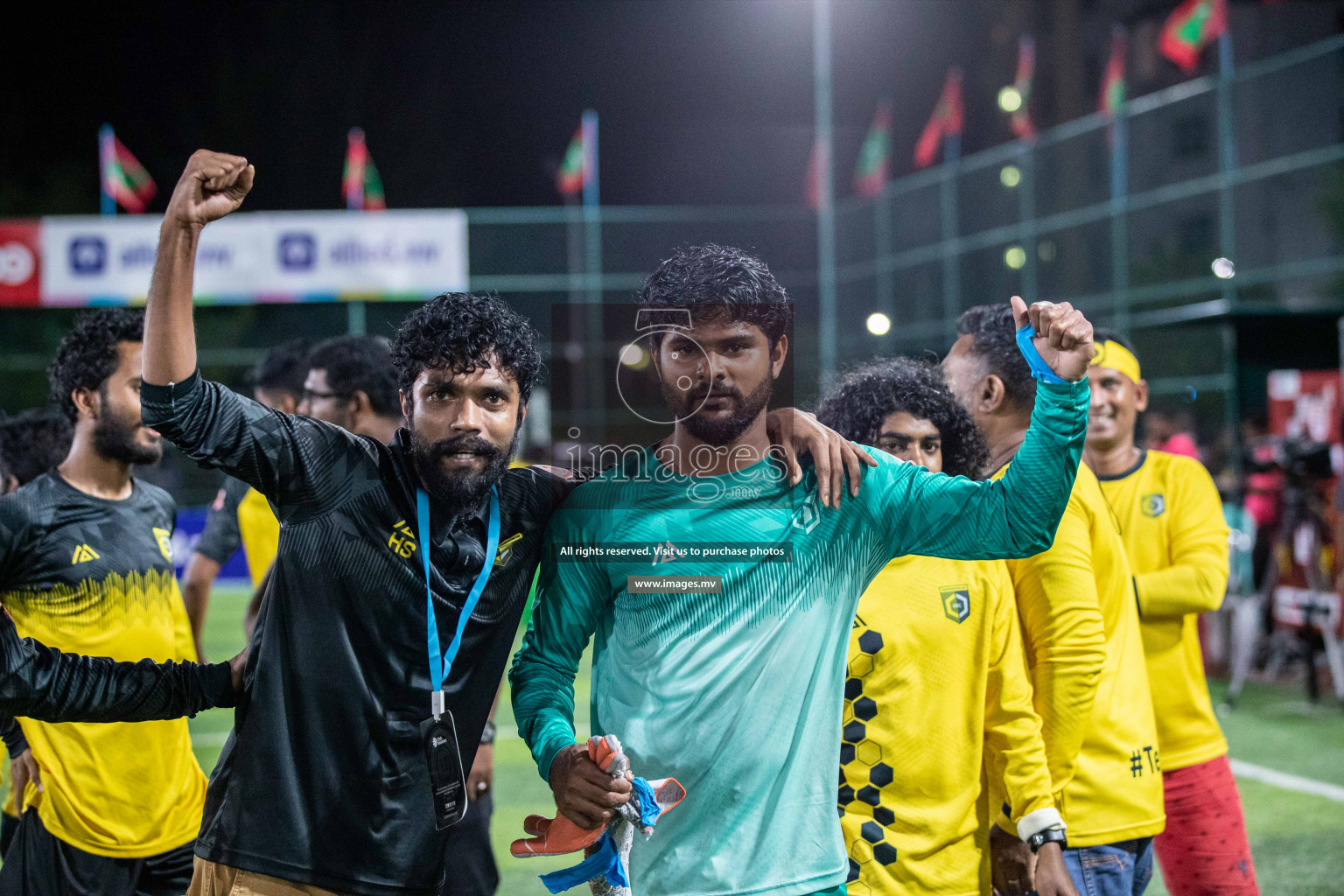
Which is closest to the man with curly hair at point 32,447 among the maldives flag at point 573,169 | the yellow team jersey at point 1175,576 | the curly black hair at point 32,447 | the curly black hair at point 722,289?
the curly black hair at point 32,447

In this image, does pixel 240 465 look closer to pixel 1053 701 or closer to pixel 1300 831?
pixel 1053 701

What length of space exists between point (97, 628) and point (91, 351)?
0.75 metres

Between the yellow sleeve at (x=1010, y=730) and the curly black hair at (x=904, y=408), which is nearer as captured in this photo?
the yellow sleeve at (x=1010, y=730)

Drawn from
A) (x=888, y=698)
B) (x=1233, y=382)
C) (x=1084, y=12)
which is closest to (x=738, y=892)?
(x=888, y=698)

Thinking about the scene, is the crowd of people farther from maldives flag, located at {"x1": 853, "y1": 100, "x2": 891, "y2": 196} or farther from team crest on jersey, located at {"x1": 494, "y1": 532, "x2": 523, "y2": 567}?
maldives flag, located at {"x1": 853, "y1": 100, "x2": 891, "y2": 196}

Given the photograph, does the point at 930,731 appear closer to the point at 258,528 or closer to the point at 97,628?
the point at 97,628

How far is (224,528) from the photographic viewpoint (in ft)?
13.9

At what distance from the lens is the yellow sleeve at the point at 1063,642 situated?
2492mm

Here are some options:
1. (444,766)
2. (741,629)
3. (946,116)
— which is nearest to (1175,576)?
(741,629)

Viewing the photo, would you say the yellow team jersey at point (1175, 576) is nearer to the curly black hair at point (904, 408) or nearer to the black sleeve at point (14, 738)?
the curly black hair at point (904, 408)

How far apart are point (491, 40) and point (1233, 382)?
343 inches

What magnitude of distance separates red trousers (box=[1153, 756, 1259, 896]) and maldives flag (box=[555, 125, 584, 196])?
17084 millimetres

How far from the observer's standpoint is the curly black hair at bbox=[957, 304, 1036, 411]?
9.21ft

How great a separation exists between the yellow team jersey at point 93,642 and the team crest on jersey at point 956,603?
2.07 m
